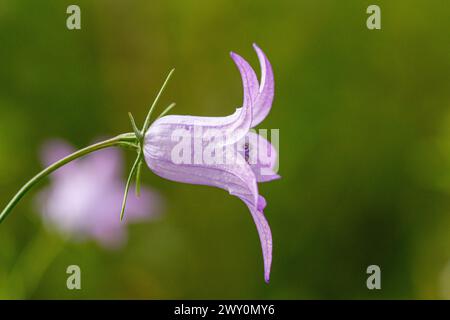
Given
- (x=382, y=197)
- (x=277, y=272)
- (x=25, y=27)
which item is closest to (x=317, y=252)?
(x=277, y=272)

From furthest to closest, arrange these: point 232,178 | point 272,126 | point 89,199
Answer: point 272,126 < point 89,199 < point 232,178

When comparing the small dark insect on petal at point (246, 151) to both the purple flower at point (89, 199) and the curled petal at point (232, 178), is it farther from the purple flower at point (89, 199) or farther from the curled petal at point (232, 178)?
the purple flower at point (89, 199)

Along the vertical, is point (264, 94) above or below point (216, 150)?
above

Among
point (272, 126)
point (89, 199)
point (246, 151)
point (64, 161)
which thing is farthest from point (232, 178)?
point (272, 126)

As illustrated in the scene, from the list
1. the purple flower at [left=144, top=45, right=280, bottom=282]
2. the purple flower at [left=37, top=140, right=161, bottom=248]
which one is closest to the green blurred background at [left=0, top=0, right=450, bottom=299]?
the purple flower at [left=37, top=140, right=161, bottom=248]

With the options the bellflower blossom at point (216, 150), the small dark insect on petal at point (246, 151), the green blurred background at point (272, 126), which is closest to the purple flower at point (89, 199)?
the green blurred background at point (272, 126)

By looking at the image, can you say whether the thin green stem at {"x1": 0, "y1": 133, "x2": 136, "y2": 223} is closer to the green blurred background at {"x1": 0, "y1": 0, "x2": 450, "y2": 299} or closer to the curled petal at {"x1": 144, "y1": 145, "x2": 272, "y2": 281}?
the curled petal at {"x1": 144, "y1": 145, "x2": 272, "y2": 281}

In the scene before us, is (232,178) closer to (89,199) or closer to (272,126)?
(89,199)
